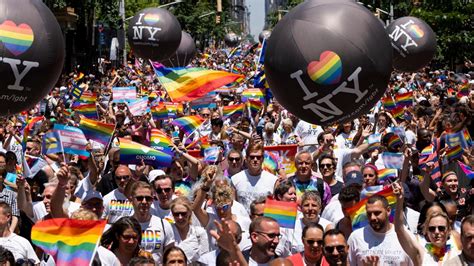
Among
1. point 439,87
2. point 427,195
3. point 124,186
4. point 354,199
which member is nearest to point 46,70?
point 124,186

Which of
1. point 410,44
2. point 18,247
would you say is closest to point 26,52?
point 18,247

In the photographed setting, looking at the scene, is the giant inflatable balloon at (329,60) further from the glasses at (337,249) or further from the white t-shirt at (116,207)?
the white t-shirt at (116,207)

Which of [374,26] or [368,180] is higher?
[374,26]

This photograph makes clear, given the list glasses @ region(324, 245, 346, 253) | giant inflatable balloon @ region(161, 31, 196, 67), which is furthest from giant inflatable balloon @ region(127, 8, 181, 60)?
glasses @ region(324, 245, 346, 253)

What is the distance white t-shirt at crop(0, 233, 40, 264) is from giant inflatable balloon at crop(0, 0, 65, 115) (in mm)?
1084

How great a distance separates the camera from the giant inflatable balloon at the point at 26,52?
250 inches

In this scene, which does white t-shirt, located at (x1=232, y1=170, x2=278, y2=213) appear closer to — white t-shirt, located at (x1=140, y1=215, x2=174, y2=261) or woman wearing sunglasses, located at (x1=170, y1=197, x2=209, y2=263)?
woman wearing sunglasses, located at (x1=170, y1=197, x2=209, y2=263)

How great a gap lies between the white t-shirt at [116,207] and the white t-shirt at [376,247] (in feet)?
7.61

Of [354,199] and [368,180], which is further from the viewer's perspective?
[368,180]

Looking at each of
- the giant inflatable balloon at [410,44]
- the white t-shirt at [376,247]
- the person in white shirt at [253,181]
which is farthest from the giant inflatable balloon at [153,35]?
the white t-shirt at [376,247]

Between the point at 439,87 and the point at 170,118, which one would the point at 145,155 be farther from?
the point at 439,87

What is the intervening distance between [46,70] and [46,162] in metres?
3.74

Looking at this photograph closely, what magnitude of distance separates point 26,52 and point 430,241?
10.4 ft

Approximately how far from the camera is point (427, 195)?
9.26 m
